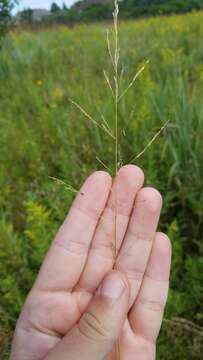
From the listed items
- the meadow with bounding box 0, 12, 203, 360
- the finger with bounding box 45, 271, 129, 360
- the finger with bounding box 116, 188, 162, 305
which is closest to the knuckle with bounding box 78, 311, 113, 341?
the finger with bounding box 45, 271, 129, 360

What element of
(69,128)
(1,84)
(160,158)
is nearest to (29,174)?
(69,128)

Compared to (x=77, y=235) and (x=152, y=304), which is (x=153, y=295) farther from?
(x=77, y=235)

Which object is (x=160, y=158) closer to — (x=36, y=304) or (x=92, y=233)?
(x=92, y=233)

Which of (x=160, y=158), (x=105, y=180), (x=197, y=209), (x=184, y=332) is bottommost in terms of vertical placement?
(x=184, y=332)

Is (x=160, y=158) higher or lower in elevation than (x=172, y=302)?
higher

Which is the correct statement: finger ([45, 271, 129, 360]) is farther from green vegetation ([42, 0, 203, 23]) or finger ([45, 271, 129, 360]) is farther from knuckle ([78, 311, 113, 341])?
green vegetation ([42, 0, 203, 23])

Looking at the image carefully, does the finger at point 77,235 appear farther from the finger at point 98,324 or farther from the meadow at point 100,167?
→ the finger at point 98,324
